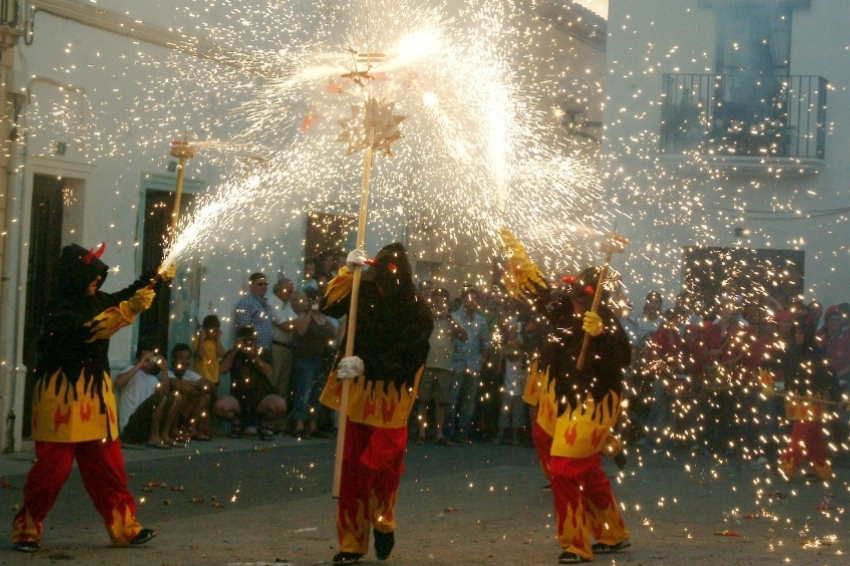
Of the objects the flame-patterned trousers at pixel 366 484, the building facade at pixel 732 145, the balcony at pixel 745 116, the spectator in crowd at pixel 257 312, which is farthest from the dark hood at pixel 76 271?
the balcony at pixel 745 116

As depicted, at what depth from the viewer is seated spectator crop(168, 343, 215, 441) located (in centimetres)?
1235

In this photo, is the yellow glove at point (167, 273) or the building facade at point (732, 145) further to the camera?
the building facade at point (732, 145)

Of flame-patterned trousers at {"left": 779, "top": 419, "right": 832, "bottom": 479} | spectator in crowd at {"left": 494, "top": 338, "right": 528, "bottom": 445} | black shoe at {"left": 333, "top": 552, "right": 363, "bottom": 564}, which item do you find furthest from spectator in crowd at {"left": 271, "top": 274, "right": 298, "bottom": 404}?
black shoe at {"left": 333, "top": 552, "right": 363, "bottom": 564}

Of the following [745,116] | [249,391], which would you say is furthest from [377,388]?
[745,116]

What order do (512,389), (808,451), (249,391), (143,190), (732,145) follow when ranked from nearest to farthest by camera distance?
(808,451) → (143,190) → (249,391) → (512,389) → (732,145)

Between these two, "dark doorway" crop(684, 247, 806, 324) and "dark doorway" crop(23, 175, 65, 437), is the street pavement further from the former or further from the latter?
"dark doorway" crop(684, 247, 806, 324)

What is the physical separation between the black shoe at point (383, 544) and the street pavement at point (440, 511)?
6 centimetres

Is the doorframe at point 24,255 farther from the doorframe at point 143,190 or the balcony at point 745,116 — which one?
the balcony at point 745,116

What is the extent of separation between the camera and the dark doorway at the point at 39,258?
11.7m

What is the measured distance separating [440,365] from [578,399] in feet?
21.4

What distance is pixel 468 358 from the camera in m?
14.2

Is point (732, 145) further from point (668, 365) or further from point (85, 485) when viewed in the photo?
point (85, 485)

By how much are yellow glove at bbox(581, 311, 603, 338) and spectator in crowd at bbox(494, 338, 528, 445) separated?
7139 millimetres

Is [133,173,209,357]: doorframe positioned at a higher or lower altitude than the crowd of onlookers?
higher
